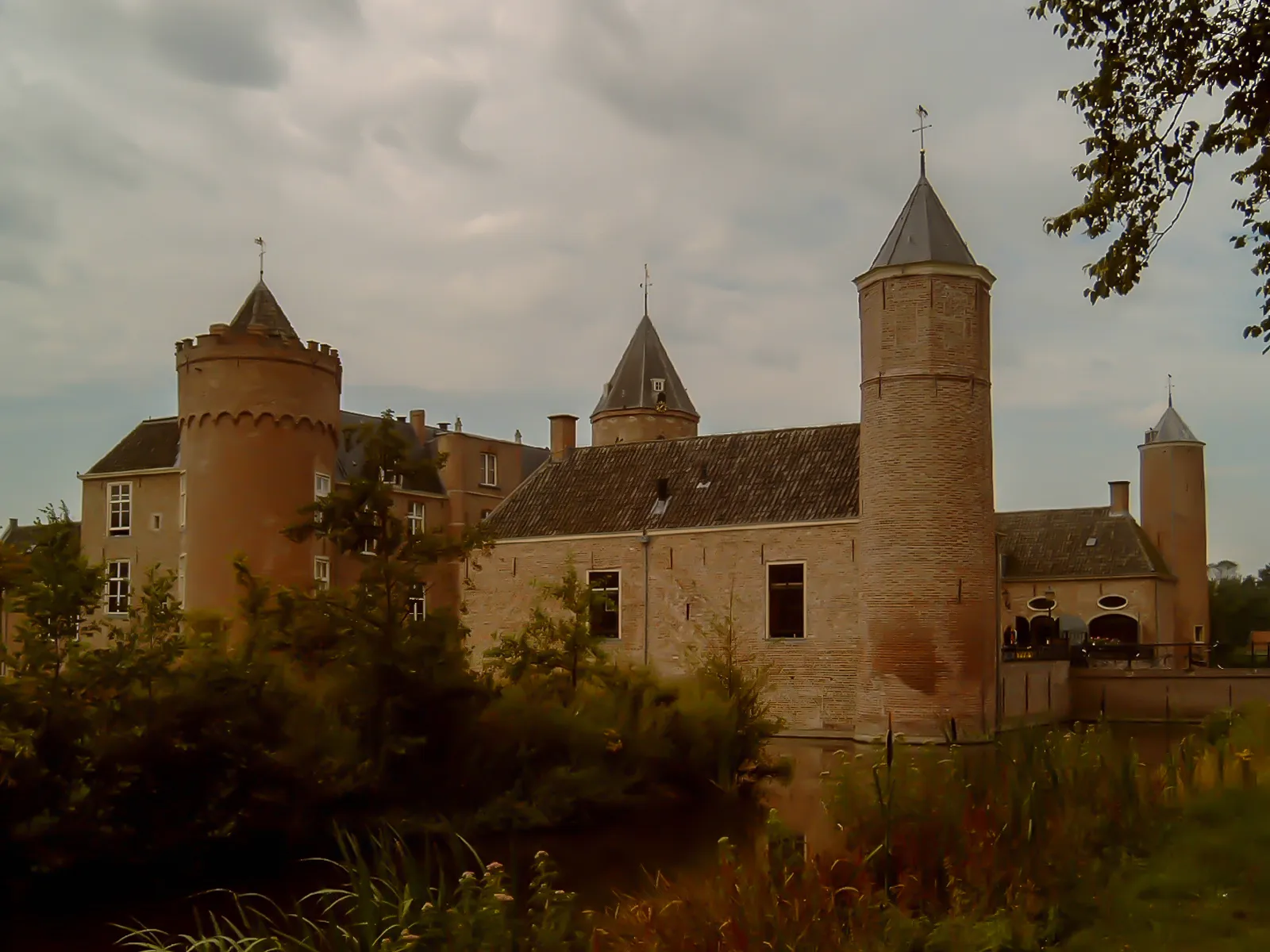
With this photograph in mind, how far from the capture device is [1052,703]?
27.4 m

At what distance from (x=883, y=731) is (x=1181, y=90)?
15.3 m

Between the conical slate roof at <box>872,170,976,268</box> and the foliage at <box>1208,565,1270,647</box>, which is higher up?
the conical slate roof at <box>872,170,976,268</box>

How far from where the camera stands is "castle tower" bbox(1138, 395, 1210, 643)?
1607 inches

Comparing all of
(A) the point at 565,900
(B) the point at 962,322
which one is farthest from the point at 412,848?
(B) the point at 962,322

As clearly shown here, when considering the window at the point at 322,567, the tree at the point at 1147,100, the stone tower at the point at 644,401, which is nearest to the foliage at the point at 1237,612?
the stone tower at the point at 644,401

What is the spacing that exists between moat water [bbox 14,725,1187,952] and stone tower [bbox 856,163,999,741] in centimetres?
385

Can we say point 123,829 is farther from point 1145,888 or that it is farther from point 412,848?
point 1145,888

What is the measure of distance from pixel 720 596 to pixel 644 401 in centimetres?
1517

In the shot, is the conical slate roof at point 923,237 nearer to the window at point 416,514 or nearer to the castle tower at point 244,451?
the castle tower at point 244,451

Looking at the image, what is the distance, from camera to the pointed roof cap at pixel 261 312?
2667cm

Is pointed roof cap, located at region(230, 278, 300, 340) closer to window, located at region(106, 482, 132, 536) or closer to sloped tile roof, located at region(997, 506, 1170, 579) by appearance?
window, located at region(106, 482, 132, 536)

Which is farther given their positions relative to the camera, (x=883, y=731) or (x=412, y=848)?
(x=883, y=731)

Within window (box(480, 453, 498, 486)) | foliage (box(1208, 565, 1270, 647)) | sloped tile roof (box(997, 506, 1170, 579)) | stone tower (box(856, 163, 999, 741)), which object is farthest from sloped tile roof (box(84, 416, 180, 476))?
foliage (box(1208, 565, 1270, 647))

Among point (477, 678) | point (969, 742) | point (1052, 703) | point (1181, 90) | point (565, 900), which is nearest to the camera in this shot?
point (565, 900)
